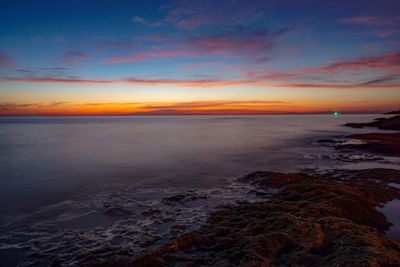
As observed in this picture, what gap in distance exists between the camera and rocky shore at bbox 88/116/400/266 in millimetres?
4441

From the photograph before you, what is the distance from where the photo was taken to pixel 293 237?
5137 millimetres

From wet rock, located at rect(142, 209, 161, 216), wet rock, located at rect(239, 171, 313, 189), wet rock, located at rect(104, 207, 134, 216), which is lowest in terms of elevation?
wet rock, located at rect(104, 207, 134, 216)

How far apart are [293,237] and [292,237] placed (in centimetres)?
2

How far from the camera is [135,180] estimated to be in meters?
12.7

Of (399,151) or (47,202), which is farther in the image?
(399,151)

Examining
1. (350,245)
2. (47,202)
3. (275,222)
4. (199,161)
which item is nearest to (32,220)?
(47,202)

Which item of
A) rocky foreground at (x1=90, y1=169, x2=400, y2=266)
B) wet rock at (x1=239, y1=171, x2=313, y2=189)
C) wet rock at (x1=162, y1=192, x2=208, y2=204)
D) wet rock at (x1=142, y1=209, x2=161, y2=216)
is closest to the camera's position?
rocky foreground at (x1=90, y1=169, x2=400, y2=266)

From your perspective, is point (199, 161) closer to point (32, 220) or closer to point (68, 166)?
point (68, 166)

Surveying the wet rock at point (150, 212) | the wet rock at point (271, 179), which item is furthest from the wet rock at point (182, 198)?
the wet rock at point (271, 179)

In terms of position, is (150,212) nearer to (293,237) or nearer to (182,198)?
(182,198)

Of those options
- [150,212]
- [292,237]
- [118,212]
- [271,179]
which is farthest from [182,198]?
[292,237]

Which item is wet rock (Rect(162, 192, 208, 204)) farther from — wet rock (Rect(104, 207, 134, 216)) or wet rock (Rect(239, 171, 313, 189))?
wet rock (Rect(239, 171, 313, 189))

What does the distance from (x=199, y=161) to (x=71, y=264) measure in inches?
519

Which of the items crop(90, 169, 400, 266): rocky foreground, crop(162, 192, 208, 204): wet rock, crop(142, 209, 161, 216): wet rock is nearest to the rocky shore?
crop(90, 169, 400, 266): rocky foreground
